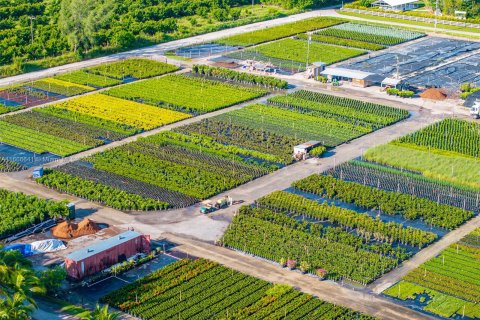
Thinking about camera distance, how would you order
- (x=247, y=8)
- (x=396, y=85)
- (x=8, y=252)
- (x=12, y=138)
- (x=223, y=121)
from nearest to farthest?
1. (x=8, y=252)
2. (x=12, y=138)
3. (x=223, y=121)
4. (x=396, y=85)
5. (x=247, y=8)

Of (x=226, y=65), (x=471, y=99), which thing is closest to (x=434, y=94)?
(x=471, y=99)

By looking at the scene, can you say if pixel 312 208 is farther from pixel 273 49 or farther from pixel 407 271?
pixel 273 49

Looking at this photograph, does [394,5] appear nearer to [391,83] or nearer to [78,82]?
[391,83]

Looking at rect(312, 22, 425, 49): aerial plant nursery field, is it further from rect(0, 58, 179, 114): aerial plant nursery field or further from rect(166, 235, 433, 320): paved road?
rect(166, 235, 433, 320): paved road

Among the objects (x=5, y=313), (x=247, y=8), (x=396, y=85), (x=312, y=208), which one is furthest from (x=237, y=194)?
(x=247, y=8)

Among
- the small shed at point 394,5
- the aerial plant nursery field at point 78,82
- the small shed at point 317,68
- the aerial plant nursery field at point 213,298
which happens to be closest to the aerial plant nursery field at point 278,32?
the small shed at point 394,5

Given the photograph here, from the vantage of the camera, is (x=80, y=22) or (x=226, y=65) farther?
(x=80, y=22)
